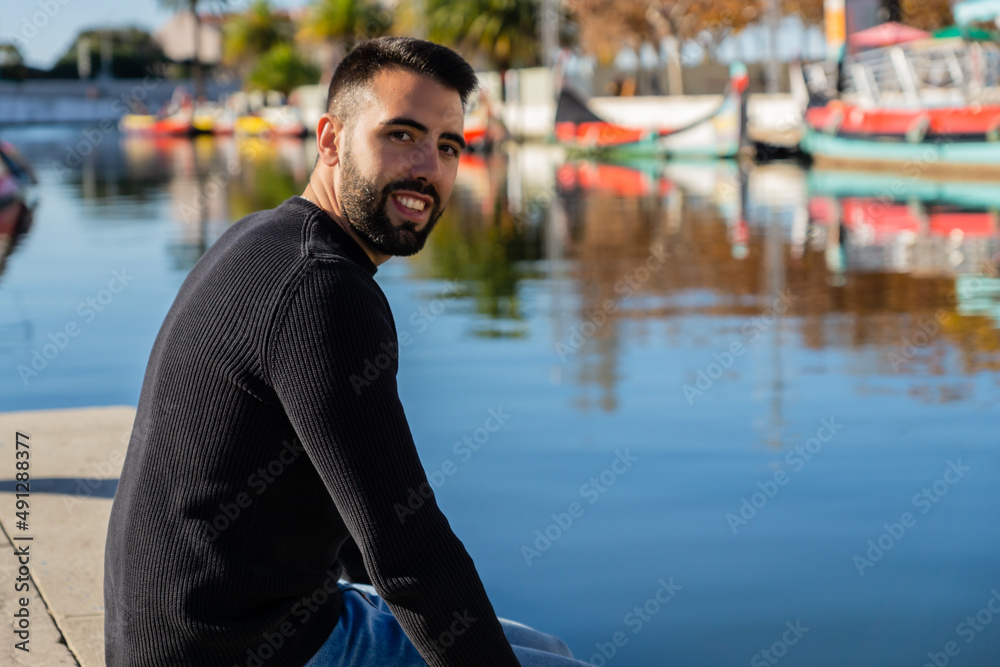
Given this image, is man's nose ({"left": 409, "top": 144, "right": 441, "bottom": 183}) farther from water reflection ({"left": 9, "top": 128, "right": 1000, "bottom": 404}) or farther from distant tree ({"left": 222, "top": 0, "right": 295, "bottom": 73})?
distant tree ({"left": 222, "top": 0, "right": 295, "bottom": 73})

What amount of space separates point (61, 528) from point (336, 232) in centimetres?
242

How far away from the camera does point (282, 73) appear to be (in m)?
85.2

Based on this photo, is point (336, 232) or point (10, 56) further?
point (10, 56)

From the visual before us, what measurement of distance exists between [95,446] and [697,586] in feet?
8.16

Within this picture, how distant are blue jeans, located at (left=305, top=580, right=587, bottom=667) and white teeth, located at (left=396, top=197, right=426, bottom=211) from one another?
71 cm

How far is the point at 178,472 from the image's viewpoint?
1979 millimetres

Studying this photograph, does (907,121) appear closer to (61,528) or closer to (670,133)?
(670,133)

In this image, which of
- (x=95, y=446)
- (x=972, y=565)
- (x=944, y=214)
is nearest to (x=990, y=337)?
(x=972, y=565)

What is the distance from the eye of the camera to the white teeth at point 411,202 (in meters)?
2.20

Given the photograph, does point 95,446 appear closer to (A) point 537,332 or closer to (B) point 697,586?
(B) point 697,586

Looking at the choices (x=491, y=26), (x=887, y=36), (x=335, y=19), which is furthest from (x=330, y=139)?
(x=335, y=19)

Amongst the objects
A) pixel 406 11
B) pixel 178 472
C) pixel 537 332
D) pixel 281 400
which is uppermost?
pixel 406 11

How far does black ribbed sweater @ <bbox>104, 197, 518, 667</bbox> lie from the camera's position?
1881 millimetres

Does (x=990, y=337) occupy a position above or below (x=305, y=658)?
below
